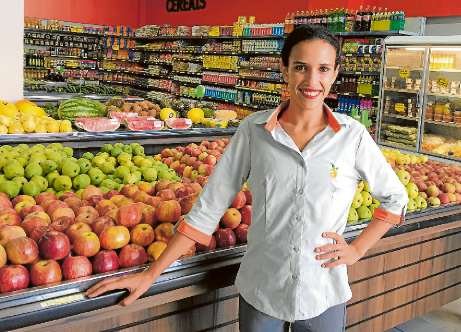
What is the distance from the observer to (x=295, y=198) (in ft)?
5.90

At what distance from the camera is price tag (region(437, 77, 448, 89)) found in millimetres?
7605

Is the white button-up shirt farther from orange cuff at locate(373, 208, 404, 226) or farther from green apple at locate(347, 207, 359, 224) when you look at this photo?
green apple at locate(347, 207, 359, 224)

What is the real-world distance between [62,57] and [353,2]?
27.3 feet

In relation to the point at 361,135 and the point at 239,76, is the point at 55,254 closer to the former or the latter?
the point at 361,135

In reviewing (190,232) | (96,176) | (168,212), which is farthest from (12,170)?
(190,232)

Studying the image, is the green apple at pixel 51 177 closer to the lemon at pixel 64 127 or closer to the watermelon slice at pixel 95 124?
the lemon at pixel 64 127

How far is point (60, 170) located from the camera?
3244 mm

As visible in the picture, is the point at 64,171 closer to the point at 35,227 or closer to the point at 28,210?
the point at 28,210

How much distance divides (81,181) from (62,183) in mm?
108

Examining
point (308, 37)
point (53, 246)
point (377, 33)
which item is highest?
point (377, 33)

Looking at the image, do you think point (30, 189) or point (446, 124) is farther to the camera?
point (446, 124)

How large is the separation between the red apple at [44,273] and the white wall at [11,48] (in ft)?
15.3

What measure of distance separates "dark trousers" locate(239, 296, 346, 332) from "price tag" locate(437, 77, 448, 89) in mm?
6458

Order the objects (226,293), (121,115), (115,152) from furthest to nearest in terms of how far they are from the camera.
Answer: (121,115) → (115,152) → (226,293)
